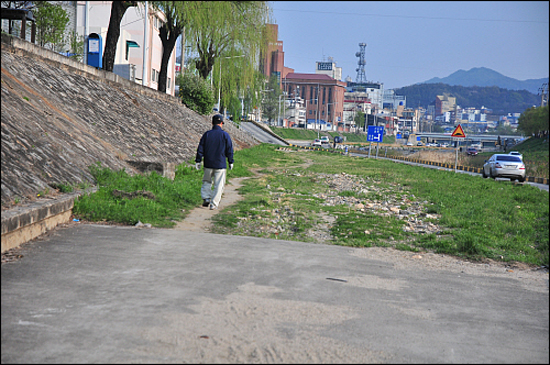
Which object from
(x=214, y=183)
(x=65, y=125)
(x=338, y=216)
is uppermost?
(x=65, y=125)

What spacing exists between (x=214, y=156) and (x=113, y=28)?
10.2 m

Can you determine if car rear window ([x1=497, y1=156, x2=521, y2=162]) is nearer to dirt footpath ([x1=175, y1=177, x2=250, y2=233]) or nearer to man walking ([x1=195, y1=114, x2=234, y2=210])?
dirt footpath ([x1=175, y1=177, x2=250, y2=233])

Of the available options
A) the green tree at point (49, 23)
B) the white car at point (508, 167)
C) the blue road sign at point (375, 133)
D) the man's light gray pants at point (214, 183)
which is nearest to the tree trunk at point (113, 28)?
the man's light gray pants at point (214, 183)

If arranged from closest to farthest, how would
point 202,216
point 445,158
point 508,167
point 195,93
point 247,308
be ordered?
1. point 247,308
2. point 202,216
3. point 508,167
4. point 195,93
5. point 445,158

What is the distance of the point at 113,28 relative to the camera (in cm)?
1800

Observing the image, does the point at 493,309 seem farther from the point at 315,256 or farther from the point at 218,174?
the point at 218,174

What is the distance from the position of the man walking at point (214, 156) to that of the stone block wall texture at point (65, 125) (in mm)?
2089

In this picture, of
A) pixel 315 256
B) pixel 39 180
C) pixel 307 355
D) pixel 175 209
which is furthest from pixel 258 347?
pixel 175 209

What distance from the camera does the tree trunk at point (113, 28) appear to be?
17266 millimetres

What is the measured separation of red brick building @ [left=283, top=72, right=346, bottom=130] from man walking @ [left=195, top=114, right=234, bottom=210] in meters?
172

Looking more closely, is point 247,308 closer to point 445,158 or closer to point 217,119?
point 217,119

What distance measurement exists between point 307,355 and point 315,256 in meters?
3.25

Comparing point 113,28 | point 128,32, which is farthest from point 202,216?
point 128,32

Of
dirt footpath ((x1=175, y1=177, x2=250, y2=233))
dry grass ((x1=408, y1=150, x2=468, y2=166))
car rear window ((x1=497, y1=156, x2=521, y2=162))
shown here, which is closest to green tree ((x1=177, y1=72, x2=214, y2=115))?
car rear window ((x1=497, y1=156, x2=521, y2=162))
